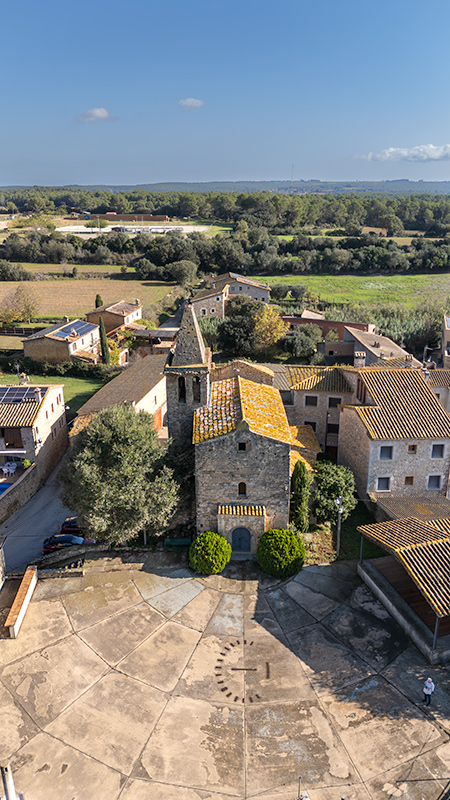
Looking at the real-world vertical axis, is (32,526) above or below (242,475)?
below

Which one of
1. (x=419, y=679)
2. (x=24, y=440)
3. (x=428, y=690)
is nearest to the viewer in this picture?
(x=428, y=690)

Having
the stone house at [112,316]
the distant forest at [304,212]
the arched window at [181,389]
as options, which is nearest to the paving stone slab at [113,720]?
the arched window at [181,389]

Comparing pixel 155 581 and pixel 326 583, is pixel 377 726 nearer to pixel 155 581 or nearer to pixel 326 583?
pixel 326 583

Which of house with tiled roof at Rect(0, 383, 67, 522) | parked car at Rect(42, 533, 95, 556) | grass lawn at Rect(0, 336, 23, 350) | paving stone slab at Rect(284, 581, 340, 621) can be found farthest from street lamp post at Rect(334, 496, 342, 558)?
grass lawn at Rect(0, 336, 23, 350)

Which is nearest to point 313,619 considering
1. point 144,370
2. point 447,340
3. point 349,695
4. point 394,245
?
point 349,695

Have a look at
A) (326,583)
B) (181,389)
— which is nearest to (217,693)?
(326,583)

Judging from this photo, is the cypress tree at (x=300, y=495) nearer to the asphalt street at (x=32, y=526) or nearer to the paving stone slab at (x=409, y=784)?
the paving stone slab at (x=409, y=784)
